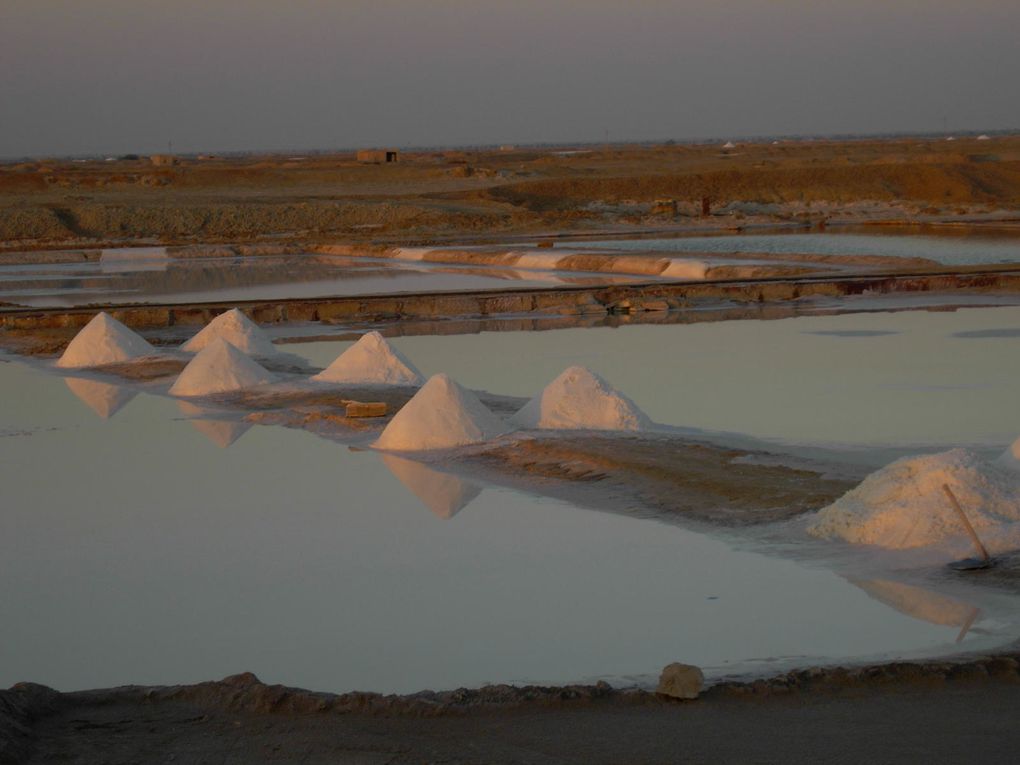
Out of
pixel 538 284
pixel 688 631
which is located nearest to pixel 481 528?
pixel 688 631

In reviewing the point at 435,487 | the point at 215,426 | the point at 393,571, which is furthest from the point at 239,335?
the point at 393,571

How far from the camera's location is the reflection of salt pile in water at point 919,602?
12.2 feet

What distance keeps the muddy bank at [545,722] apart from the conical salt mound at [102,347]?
253 inches

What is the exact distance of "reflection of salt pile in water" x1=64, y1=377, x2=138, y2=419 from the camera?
7.88m

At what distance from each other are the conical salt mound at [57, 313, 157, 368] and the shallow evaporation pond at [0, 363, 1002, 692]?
10.8 ft

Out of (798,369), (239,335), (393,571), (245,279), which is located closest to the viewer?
(393,571)

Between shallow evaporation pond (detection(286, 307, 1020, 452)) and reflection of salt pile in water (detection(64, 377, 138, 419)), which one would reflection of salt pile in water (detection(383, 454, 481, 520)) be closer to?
shallow evaporation pond (detection(286, 307, 1020, 452))

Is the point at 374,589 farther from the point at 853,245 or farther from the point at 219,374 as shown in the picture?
the point at 853,245

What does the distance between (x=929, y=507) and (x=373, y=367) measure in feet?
13.2

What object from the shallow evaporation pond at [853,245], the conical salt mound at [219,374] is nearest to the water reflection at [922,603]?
the conical salt mound at [219,374]

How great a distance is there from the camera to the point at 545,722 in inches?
121

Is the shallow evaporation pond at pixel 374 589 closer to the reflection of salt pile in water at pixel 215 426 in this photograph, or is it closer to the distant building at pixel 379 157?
the reflection of salt pile in water at pixel 215 426

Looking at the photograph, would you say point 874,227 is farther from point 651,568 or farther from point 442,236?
point 651,568

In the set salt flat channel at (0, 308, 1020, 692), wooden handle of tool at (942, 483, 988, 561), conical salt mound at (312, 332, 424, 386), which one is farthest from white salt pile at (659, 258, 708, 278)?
wooden handle of tool at (942, 483, 988, 561)
